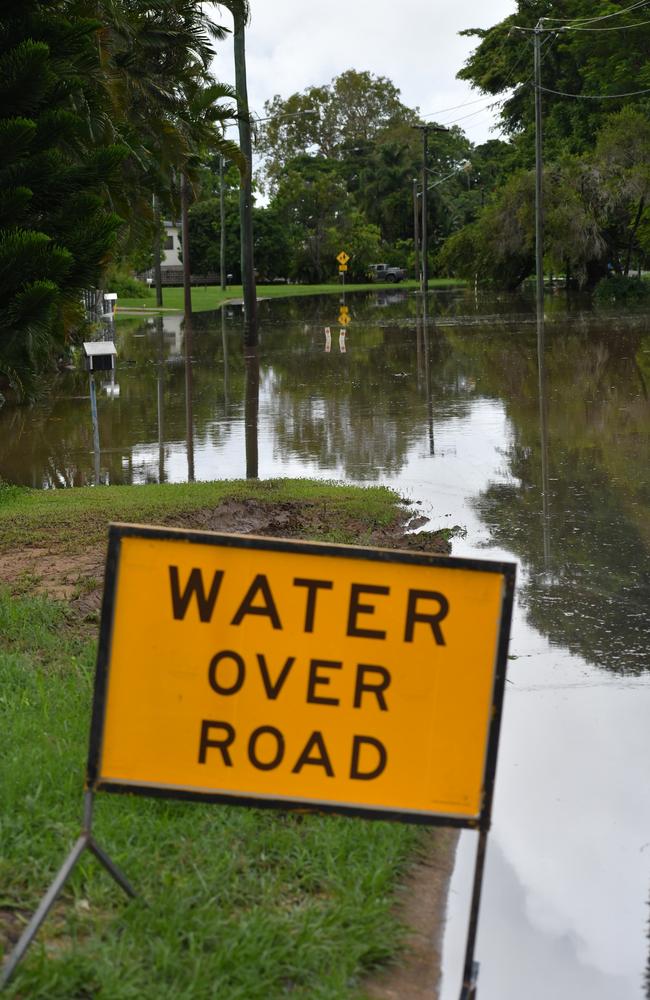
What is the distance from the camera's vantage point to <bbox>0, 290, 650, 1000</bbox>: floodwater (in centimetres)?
454

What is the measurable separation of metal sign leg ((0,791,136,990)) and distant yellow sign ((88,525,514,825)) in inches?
6.5

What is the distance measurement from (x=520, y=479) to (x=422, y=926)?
8.77 m

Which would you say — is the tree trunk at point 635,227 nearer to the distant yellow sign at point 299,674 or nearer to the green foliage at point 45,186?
the green foliage at point 45,186

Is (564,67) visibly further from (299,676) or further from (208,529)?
(299,676)

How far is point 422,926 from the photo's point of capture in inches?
166

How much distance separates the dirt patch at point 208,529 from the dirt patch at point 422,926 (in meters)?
3.10

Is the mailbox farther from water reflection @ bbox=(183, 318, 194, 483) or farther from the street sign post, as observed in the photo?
the street sign post

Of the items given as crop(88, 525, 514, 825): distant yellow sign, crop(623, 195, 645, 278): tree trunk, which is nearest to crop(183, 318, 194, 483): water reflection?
crop(88, 525, 514, 825): distant yellow sign

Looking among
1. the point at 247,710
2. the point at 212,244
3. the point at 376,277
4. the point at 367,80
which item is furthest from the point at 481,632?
the point at 367,80

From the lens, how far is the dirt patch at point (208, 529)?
26.6 feet

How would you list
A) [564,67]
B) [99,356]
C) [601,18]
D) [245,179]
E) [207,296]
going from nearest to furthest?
[99,356] < [245,179] < [601,18] < [564,67] < [207,296]

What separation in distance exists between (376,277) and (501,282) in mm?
34058

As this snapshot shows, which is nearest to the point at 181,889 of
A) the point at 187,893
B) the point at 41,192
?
the point at 187,893

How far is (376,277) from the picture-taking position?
95.9 m
